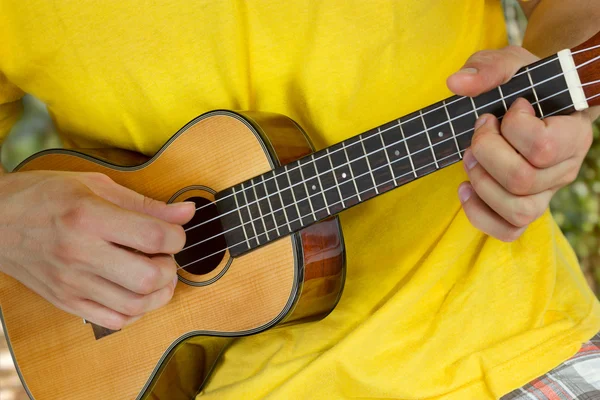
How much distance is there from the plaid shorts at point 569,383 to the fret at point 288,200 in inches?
15.2

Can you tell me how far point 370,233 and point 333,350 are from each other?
0.20 meters

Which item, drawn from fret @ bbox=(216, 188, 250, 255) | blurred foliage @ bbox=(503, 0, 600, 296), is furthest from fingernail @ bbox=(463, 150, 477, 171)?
blurred foliage @ bbox=(503, 0, 600, 296)

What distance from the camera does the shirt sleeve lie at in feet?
3.56

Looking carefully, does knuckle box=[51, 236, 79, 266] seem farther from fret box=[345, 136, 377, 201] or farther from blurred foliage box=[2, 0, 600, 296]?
blurred foliage box=[2, 0, 600, 296]

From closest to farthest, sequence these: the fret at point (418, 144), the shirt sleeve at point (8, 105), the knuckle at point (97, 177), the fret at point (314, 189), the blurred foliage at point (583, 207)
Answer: the fret at point (418, 144), the fret at point (314, 189), the knuckle at point (97, 177), the shirt sleeve at point (8, 105), the blurred foliage at point (583, 207)

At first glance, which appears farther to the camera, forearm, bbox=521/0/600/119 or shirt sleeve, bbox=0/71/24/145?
shirt sleeve, bbox=0/71/24/145

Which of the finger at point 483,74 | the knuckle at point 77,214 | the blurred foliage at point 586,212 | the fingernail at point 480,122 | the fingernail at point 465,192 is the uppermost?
the finger at point 483,74

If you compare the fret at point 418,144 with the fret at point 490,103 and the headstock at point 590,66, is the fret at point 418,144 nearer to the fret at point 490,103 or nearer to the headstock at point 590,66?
the fret at point 490,103

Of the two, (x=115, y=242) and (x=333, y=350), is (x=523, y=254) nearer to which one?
(x=333, y=350)

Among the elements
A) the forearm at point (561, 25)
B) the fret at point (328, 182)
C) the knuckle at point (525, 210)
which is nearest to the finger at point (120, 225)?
the fret at point (328, 182)

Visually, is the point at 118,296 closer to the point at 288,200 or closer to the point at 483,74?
the point at 288,200

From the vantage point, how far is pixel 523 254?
0.91 meters

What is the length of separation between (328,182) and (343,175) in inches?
1.0

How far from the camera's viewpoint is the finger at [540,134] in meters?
0.63
